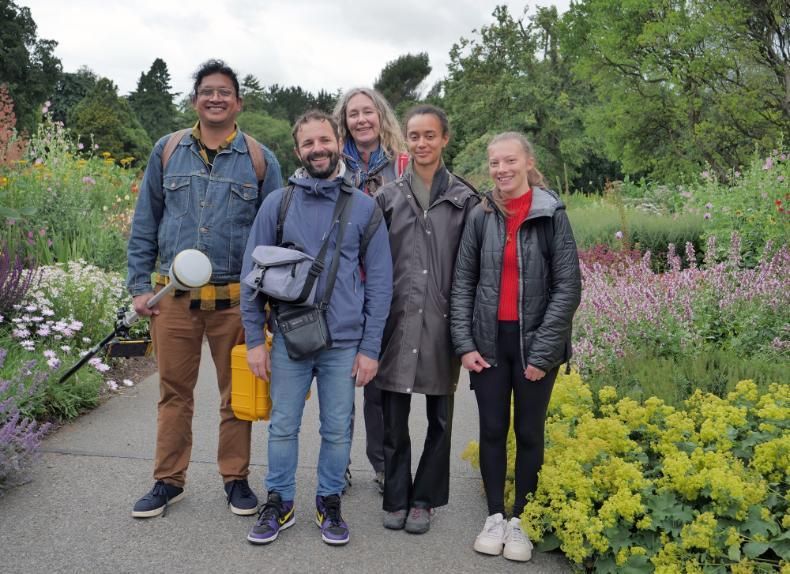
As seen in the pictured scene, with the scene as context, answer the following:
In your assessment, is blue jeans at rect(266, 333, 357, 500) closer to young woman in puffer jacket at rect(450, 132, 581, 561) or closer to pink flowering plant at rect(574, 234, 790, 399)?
young woman in puffer jacket at rect(450, 132, 581, 561)

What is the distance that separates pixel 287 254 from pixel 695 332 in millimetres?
3312

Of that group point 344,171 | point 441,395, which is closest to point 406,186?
point 344,171

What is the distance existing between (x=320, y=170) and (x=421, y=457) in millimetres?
1459

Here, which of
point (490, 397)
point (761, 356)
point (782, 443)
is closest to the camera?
point (782, 443)

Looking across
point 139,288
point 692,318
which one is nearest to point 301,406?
point 139,288

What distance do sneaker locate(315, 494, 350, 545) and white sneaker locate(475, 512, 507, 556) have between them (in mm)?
615

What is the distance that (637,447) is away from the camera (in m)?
3.55

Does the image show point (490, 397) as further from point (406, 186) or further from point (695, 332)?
point (695, 332)

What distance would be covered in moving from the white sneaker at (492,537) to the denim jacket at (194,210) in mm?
1681

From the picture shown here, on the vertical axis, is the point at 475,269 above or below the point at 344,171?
below

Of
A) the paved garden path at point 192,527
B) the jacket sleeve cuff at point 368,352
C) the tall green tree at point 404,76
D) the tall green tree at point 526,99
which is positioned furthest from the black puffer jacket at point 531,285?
the tall green tree at point 404,76

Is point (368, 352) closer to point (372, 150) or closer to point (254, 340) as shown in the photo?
point (254, 340)

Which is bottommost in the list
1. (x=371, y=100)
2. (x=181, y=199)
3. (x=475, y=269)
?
(x=475, y=269)

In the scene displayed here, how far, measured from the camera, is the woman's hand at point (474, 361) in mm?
3430
